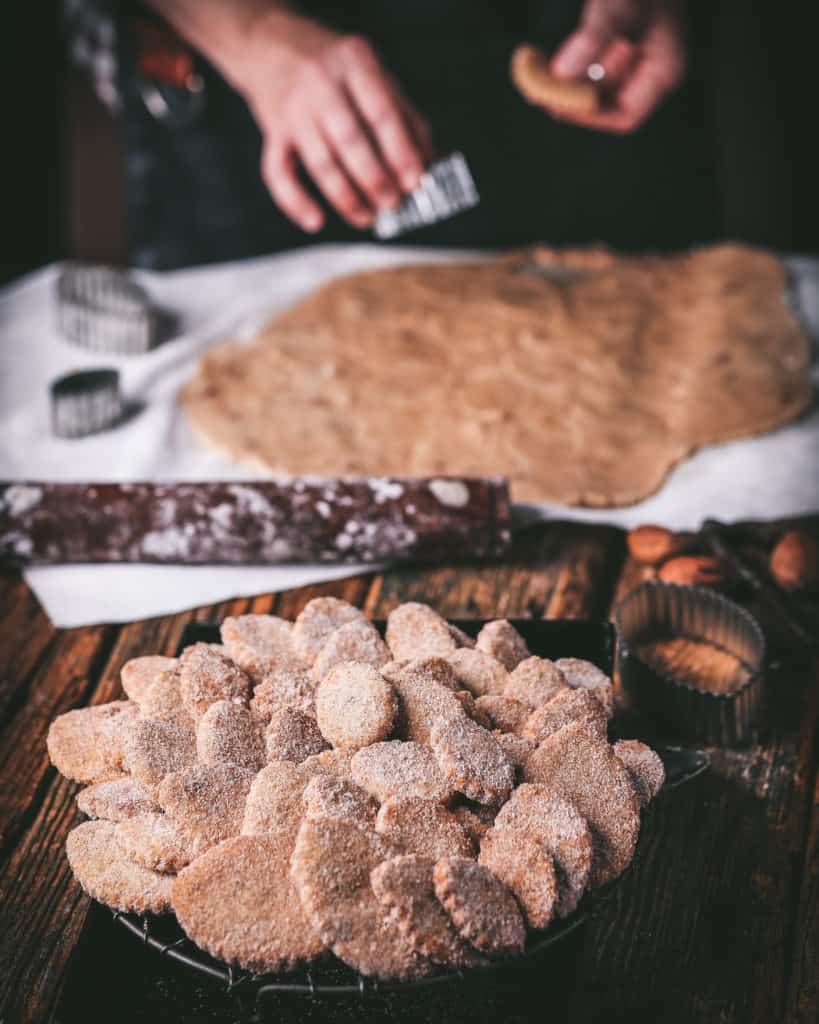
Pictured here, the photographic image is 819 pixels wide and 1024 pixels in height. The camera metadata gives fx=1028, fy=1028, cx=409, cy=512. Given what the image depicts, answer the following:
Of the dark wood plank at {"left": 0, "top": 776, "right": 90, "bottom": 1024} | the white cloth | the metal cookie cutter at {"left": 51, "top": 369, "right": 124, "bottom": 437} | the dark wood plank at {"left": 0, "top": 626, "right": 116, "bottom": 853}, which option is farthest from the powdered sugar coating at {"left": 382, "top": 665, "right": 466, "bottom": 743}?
the metal cookie cutter at {"left": 51, "top": 369, "right": 124, "bottom": 437}

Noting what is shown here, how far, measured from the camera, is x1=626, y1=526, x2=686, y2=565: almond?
1503 mm

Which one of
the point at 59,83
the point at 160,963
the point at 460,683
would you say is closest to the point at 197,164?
the point at 59,83

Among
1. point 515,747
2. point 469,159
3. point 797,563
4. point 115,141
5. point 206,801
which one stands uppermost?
point 206,801

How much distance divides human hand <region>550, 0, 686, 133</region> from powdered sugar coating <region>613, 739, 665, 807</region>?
4.56ft

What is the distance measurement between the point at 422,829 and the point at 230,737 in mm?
204

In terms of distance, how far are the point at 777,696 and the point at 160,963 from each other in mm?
800

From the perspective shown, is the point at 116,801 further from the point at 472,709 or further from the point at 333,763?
the point at 472,709

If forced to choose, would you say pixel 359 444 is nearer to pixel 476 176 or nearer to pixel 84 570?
pixel 84 570

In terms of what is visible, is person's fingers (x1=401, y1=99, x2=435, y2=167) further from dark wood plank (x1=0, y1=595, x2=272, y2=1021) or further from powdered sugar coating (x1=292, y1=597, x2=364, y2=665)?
dark wood plank (x1=0, y1=595, x2=272, y2=1021)

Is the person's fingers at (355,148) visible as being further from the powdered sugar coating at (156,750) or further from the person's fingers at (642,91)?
the powdered sugar coating at (156,750)

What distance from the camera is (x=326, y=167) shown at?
1.90m

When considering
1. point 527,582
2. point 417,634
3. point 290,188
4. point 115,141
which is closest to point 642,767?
point 417,634

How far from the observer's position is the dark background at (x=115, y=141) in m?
2.99

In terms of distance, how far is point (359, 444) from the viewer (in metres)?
1.78
